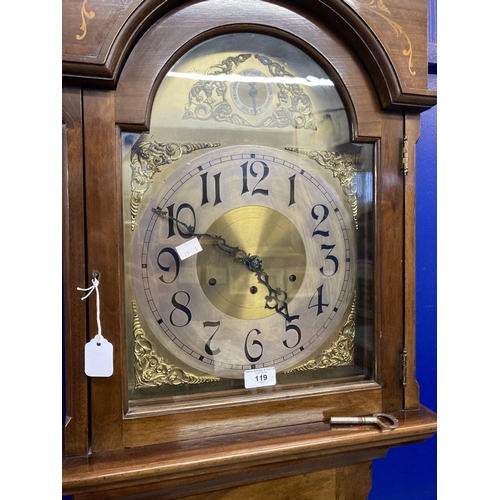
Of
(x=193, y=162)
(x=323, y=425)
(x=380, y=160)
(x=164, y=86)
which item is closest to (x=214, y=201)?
(x=193, y=162)

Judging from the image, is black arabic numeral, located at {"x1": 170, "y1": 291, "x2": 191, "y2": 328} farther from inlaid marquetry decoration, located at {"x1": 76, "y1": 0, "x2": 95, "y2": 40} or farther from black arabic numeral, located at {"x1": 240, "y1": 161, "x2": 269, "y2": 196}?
inlaid marquetry decoration, located at {"x1": 76, "y1": 0, "x2": 95, "y2": 40}

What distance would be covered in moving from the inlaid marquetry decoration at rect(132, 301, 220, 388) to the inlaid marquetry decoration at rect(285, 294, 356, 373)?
0.26 metres

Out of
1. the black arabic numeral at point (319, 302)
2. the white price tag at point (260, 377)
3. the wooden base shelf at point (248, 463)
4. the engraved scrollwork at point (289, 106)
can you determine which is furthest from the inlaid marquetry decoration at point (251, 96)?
the wooden base shelf at point (248, 463)

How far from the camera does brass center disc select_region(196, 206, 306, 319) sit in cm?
67

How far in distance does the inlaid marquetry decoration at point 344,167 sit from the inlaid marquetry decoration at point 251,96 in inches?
2.1

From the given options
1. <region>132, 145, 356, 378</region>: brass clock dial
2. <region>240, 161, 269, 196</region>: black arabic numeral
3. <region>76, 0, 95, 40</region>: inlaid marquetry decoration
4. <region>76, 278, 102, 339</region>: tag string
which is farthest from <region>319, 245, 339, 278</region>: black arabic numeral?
<region>76, 0, 95, 40</region>: inlaid marquetry decoration

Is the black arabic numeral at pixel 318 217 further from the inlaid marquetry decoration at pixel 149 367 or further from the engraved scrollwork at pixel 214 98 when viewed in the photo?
the inlaid marquetry decoration at pixel 149 367

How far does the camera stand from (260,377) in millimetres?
692

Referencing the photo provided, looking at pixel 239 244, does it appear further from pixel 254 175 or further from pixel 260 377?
pixel 260 377

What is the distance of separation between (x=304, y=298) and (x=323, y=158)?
26cm

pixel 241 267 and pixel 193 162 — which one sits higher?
pixel 193 162

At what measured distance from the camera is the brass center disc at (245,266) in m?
0.67

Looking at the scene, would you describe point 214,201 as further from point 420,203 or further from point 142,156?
point 420,203

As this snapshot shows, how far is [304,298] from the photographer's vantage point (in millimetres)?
717
